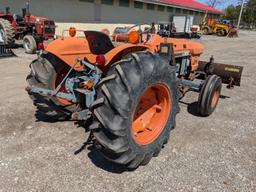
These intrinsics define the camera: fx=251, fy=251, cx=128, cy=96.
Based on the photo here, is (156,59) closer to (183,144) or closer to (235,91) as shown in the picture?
(183,144)

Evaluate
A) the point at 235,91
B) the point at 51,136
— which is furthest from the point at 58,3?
the point at 51,136

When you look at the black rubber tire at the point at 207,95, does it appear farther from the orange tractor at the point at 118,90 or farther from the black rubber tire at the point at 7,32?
the black rubber tire at the point at 7,32

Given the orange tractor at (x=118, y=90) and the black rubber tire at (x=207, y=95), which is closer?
the orange tractor at (x=118, y=90)

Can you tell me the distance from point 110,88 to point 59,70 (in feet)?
5.27

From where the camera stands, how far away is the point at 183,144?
3.53 m

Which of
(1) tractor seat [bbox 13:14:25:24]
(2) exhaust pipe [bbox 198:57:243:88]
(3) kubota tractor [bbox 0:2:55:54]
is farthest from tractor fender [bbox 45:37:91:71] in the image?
(1) tractor seat [bbox 13:14:25:24]

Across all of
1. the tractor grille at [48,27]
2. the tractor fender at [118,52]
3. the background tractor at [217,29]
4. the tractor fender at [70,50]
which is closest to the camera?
the tractor fender at [118,52]

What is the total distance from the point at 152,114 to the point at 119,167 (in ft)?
2.77

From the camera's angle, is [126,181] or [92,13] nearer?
[126,181]

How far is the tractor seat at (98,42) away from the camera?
3.39 meters

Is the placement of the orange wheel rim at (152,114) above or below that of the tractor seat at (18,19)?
below

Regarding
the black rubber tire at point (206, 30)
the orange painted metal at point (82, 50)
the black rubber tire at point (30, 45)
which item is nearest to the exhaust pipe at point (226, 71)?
the orange painted metal at point (82, 50)

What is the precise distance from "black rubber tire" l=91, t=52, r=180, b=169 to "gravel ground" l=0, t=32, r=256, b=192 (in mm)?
348

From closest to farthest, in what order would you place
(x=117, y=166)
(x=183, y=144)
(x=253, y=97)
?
(x=117, y=166)
(x=183, y=144)
(x=253, y=97)
